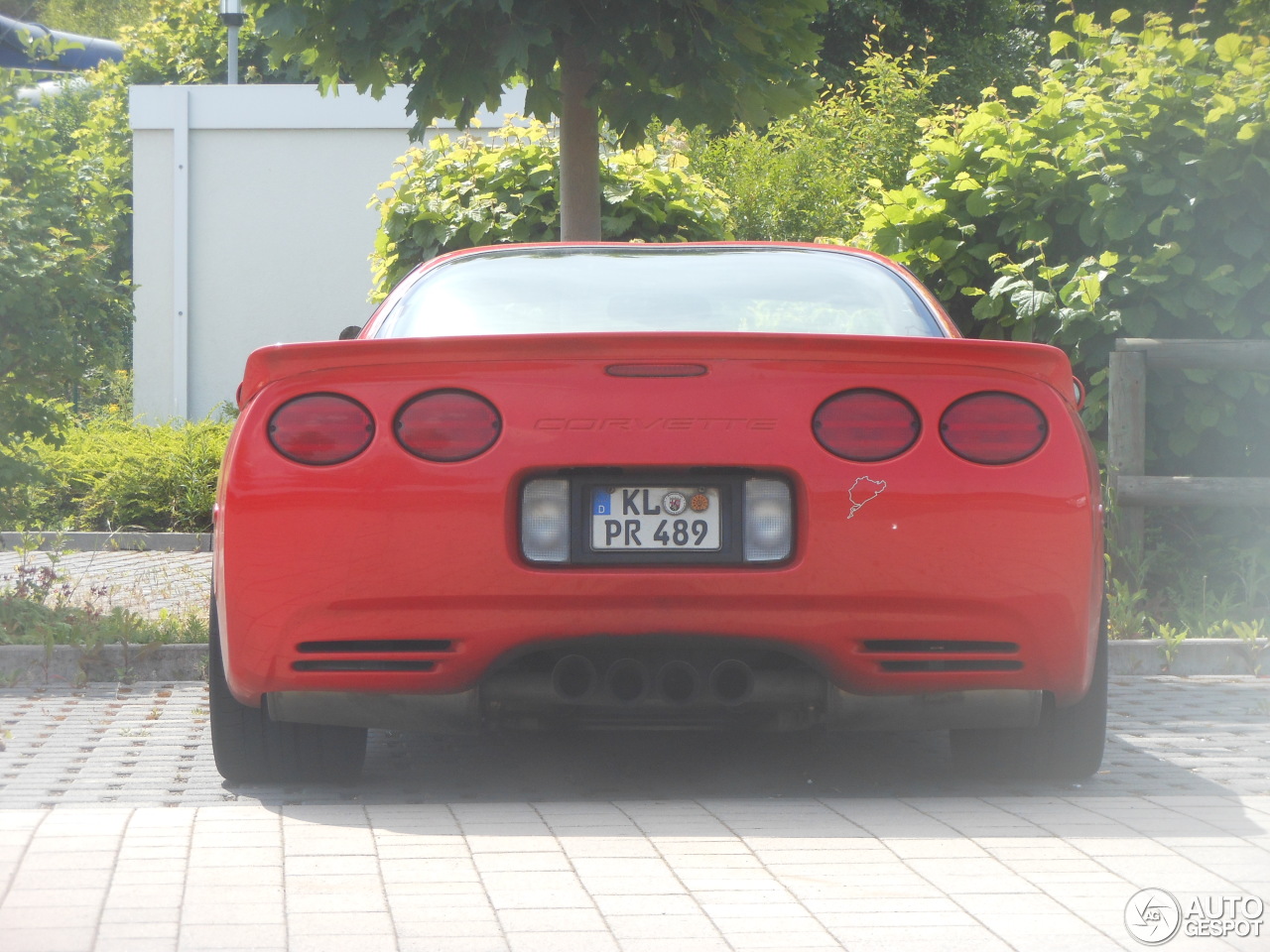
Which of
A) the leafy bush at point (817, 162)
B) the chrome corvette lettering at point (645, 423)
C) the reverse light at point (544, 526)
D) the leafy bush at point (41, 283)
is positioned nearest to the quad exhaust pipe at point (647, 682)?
the reverse light at point (544, 526)

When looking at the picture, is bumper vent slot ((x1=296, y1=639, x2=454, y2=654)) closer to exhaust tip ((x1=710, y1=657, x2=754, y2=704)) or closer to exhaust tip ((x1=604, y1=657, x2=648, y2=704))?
exhaust tip ((x1=604, y1=657, x2=648, y2=704))

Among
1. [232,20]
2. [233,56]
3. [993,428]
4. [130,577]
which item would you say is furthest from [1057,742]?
[233,56]

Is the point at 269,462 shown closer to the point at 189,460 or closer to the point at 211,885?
the point at 211,885

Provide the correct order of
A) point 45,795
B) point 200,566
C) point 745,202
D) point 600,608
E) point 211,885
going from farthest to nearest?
point 745,202, point 200,566, point 45,795, point 600,608, point 211,885

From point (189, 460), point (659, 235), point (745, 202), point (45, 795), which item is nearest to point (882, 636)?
point (45, 795)

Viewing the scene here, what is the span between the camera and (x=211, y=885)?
302cm

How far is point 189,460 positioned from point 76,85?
79.9 ft

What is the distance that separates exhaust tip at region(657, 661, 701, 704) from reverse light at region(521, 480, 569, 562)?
371 millimetres

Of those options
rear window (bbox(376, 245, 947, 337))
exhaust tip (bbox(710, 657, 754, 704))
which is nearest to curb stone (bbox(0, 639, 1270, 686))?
rear window (bbox(376, 245, 947, 337))

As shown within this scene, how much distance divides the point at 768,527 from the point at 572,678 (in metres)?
0.59

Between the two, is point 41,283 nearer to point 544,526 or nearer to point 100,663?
point 100,663

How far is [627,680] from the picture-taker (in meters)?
3.74

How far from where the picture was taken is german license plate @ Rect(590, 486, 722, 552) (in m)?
3.60

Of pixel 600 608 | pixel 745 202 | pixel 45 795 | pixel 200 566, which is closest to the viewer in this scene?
pixel 600 608
